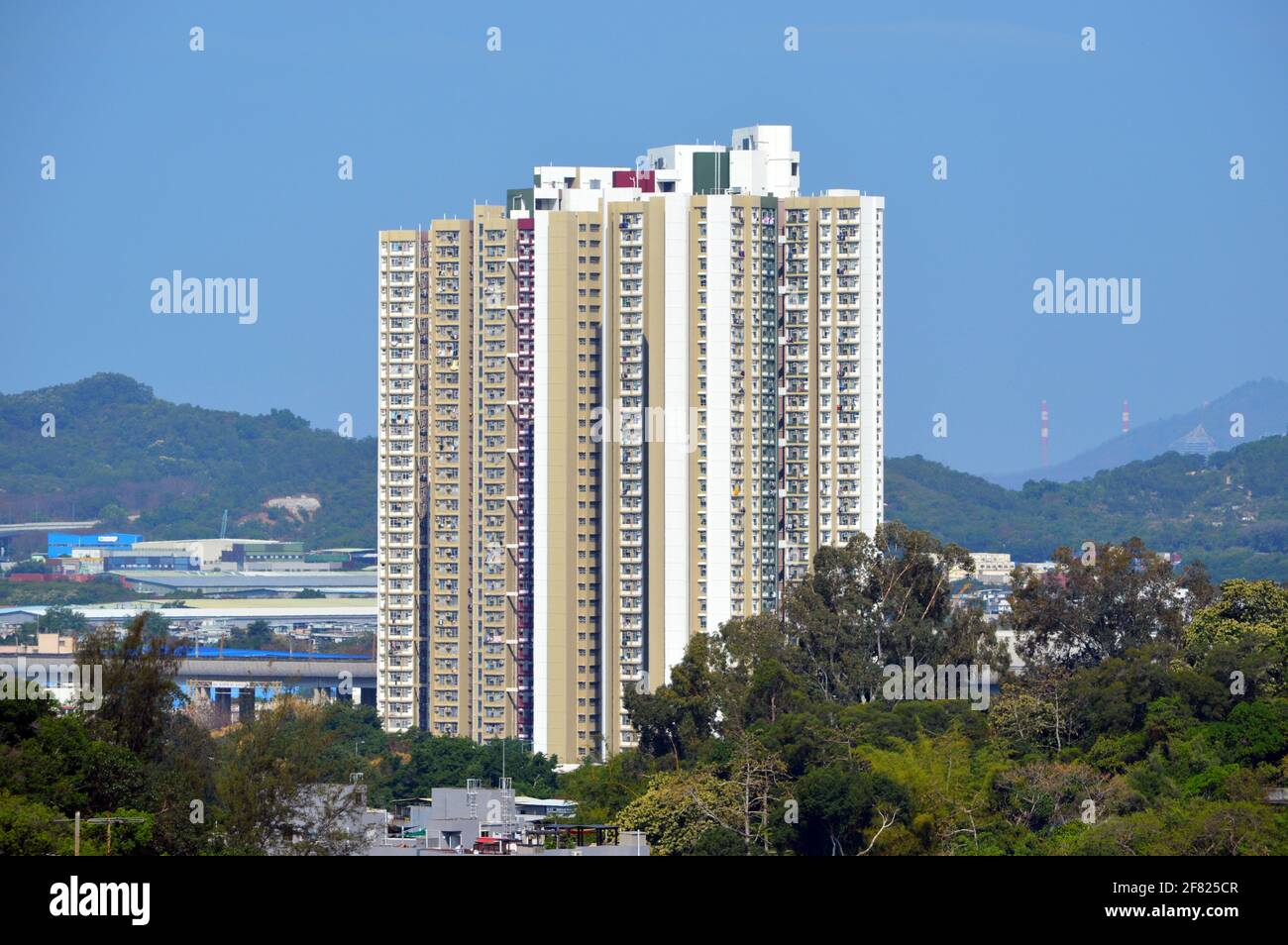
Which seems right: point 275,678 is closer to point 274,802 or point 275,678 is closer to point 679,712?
point 679,712

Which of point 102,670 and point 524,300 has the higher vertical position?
point 524,300

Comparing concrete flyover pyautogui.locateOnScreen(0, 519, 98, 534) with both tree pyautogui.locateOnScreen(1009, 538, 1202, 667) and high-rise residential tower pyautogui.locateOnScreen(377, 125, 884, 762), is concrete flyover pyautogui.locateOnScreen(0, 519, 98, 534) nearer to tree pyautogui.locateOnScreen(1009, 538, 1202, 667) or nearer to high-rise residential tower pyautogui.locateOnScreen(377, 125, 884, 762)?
high-rise residential tower pyautogui.locateOnScreen(377, 125, 884, 762)

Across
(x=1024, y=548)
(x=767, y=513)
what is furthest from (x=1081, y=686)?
(x=1024, y=548)

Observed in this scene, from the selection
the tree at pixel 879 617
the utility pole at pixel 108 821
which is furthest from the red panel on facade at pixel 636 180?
the utility pole at pixel 108 821

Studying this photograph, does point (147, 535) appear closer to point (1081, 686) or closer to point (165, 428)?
point (165, 428)

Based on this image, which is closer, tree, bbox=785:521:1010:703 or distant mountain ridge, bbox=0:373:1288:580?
tree, bbox=785:521:1010:703

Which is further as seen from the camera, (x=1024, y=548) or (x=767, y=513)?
(x=1024, y=548)

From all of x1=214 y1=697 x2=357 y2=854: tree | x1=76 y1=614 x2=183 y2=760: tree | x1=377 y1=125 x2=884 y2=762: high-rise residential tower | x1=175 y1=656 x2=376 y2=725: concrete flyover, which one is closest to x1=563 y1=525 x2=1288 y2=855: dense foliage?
x1=214 y1=697 x2=357 y2=854: tree

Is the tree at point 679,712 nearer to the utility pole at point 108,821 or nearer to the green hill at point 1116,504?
the utility pole at point 108,821
